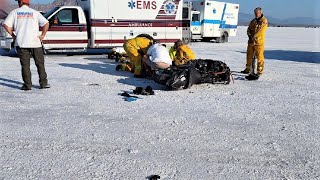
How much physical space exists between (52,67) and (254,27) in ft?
19.3

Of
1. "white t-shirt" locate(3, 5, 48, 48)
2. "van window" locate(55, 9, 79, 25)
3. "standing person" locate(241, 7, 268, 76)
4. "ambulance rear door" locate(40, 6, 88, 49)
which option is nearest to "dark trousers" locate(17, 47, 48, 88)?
"white t-shirt" locate(3, 5, 48, 48)

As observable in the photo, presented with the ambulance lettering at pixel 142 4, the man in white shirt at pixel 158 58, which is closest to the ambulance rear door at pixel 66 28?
the ambulance lettering at pixel 142 4

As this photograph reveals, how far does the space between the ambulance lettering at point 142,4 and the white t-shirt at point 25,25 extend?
7.02m

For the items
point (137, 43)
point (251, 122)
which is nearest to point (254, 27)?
point (137, 43)

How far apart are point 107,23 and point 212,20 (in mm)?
11340

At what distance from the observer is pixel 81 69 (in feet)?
32.8

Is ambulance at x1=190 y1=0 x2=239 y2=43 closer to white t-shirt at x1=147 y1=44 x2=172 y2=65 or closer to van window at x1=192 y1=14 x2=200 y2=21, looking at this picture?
van window at x1=192 y1=14 x2=200 y2=21

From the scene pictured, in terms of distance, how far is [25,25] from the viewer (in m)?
6.86

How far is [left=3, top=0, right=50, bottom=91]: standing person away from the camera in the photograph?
22.4 ft

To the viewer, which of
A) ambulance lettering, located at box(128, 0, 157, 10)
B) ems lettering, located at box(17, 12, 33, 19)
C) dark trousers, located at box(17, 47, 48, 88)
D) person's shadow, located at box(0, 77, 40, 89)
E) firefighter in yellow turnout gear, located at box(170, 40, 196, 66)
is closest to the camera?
ems lettering, located at box(17, 12, 33, 19)

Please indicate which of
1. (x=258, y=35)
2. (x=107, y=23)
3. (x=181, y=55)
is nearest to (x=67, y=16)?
(x=107, y=23)

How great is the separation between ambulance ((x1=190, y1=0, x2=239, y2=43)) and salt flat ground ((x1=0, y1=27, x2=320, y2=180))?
48.8 ft

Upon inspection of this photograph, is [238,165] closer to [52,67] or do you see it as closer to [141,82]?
[141,82]

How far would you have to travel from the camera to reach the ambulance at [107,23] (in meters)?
12.8
